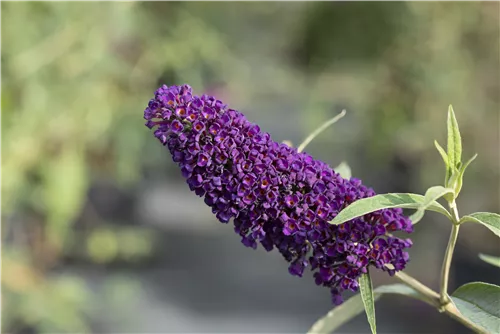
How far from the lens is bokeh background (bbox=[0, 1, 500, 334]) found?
1.72 metres

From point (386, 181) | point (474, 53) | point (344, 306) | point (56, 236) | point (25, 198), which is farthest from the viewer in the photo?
point (386, 181)

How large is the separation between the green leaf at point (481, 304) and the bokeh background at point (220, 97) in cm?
126

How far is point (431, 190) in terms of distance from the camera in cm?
47

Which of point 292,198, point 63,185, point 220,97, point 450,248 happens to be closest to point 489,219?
point 450,248

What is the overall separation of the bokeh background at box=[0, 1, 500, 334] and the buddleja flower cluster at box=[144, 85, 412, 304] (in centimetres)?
114

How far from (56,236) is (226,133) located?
5.70 feet

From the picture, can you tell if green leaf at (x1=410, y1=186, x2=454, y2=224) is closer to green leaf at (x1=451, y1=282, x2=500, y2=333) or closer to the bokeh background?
green leaf at (x1=451, y1=282, x2=500, y2=333)

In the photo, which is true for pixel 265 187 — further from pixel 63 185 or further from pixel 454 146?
pixel 63 185

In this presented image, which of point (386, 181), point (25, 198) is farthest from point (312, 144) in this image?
point (25, 198)

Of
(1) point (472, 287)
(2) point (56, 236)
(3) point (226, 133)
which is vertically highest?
(2) point (56, 236)

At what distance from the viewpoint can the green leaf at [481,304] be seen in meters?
0.49

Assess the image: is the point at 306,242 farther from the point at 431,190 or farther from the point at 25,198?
the point at 25,198

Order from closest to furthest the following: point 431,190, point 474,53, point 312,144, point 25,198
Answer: point 431,190, point 25,198, point 474,53, point 312,144

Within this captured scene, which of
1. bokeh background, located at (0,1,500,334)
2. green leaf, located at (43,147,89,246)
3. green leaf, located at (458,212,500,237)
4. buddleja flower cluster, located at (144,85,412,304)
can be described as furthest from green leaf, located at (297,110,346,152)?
green leaf, located at (43,147,89,246)
